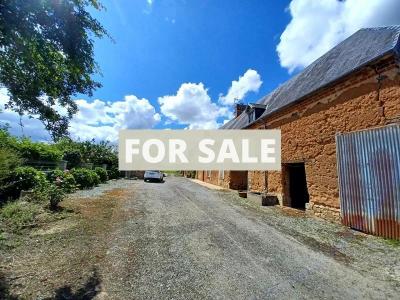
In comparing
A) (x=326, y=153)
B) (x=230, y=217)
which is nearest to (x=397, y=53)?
(x=326, y=153)

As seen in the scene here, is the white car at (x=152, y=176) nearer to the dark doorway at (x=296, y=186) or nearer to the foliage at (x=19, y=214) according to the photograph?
the dark doorway at (x=296, y=186)

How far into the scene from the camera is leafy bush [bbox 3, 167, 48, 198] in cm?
912

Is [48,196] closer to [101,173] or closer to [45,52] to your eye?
[45,52]

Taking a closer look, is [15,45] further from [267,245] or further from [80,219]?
[267,245]

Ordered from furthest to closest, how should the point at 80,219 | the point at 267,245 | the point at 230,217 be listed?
the point at 230,217, the point at 80,219, the point at 267,245

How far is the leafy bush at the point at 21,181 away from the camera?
29.9 ft

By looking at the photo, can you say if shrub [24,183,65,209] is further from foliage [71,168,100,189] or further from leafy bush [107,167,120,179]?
leafy bush [107,167,120,179]

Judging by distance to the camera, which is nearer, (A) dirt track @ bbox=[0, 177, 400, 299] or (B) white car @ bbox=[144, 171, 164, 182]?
(A) dirt track @ bbox=[0, 177, 400, 299]

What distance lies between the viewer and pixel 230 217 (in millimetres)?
9117

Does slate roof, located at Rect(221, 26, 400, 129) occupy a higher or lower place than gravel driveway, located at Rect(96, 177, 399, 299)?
higher

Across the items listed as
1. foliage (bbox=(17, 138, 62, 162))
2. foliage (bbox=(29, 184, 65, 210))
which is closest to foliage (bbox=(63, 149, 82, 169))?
foliage (bbox=(17, 138, 62, 162))

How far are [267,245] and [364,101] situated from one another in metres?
5.56

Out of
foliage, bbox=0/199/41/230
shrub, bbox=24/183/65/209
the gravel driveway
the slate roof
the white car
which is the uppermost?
the slate roof

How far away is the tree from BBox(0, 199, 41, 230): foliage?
3.38 metres
